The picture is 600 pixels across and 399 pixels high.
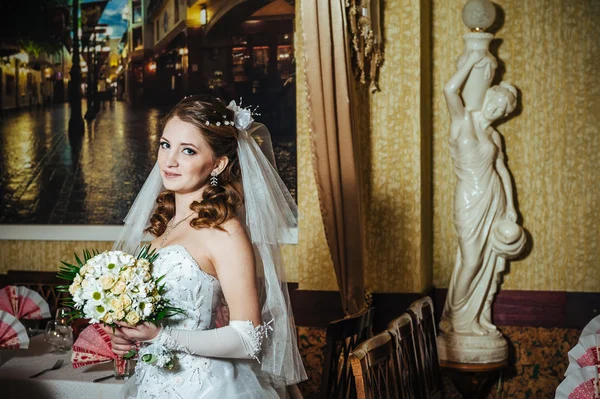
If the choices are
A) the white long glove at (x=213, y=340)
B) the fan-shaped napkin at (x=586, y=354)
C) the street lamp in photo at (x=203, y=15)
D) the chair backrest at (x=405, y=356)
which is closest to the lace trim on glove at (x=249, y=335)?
the white long glove at (x=213, y=340)

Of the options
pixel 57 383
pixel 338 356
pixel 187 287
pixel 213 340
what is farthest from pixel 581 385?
pixel 57 383

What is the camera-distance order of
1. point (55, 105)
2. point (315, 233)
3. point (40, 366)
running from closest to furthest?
point (40, 366), point (315, 233), point (55, 105)

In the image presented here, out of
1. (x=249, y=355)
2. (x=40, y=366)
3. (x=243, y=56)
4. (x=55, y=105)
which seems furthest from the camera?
(x=55, y=105)

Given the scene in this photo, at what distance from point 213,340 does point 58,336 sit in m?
1.54

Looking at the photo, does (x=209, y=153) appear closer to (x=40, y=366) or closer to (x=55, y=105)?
(x=40, y=366)

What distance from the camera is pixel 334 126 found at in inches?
129

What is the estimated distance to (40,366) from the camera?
10.6 ft

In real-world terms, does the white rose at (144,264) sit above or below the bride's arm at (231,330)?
above

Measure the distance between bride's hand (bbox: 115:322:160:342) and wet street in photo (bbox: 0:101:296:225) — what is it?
252 centimetres

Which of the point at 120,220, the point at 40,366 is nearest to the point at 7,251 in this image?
the point at 120,220

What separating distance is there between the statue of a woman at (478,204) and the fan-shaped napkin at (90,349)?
187cm

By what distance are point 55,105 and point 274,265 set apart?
2889mm

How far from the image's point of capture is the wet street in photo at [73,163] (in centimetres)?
463

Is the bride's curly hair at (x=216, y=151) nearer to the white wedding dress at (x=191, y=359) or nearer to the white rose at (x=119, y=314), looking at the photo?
the white wedding dress at (x=191, y=359)
